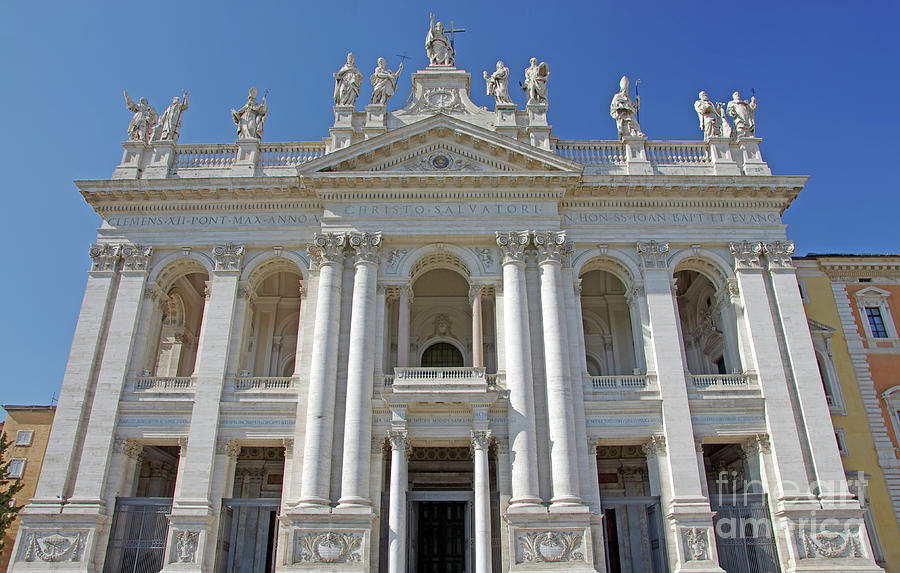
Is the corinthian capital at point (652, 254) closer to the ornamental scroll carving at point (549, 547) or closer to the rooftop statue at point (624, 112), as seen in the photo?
the rooftop statue at point (624, 112)

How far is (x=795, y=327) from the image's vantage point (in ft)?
77.7

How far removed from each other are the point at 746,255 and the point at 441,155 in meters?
11.5

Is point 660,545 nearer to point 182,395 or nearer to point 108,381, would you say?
point 182,395

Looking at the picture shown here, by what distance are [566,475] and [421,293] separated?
33.6ft

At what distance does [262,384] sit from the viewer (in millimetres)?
23609

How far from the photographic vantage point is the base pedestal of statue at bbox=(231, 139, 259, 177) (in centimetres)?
2600

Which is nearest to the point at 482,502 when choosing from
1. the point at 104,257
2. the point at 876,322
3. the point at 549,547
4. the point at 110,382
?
the point at 549,547

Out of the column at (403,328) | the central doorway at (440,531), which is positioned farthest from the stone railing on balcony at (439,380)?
the central doorway at (440,531)

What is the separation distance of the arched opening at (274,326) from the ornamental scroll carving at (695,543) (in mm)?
15524

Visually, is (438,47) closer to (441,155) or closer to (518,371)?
(441,155)

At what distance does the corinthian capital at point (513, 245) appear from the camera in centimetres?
2403

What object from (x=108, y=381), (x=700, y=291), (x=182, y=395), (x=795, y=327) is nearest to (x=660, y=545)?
(x=795, y=327)

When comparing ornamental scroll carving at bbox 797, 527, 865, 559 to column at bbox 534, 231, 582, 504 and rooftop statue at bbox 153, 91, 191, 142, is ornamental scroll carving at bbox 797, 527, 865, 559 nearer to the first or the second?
column at bbox 534, 231, 582, 504

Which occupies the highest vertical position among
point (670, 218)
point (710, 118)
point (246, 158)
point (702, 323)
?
point (710, 118)
